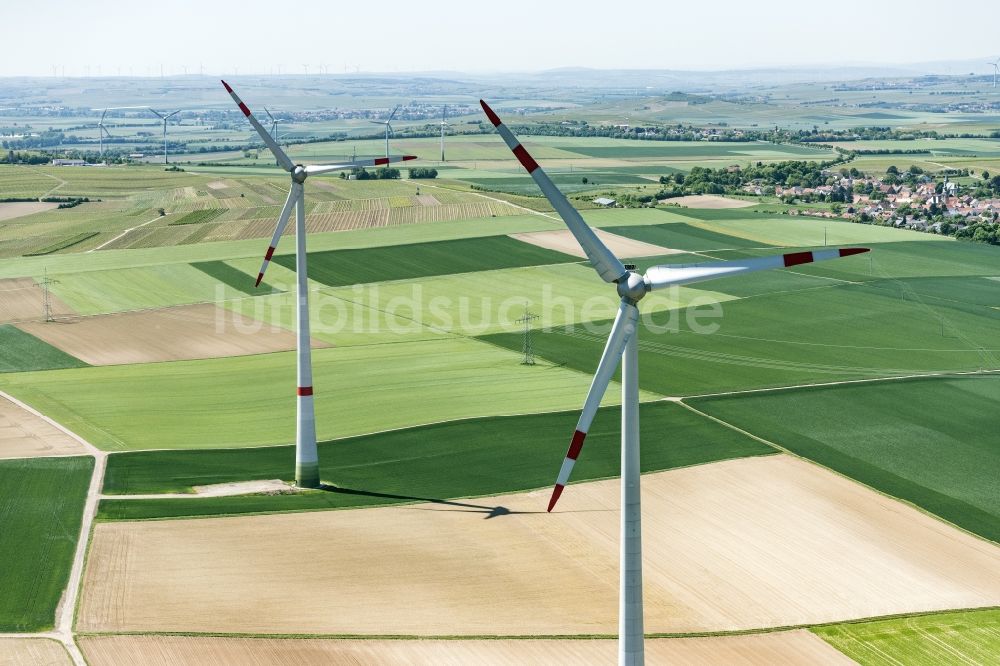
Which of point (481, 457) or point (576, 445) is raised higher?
point (576, 445)

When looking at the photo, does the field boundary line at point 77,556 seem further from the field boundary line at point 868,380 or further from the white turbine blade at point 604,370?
the field boundary line at point 868,380

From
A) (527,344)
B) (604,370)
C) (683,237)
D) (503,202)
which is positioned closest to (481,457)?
(527,344)

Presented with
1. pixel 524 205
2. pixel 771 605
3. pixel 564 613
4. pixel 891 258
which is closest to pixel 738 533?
pixel 771 605

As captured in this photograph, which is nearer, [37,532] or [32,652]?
[32,652]

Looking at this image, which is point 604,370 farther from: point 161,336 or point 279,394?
point 161,336

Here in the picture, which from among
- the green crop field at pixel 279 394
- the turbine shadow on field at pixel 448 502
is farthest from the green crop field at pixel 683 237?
the turbine shadow on field at pixel 448 502

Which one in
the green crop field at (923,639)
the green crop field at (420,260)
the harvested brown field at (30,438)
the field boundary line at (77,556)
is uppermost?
the green crop field at (420,260)
